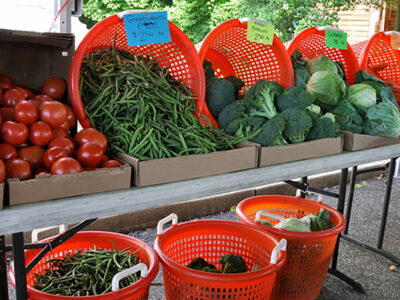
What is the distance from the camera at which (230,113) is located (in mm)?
1949

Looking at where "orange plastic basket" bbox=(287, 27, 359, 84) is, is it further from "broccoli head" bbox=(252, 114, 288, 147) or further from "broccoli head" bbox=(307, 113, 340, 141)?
"broccoli head" bbox=(252, 114, 288, 147)

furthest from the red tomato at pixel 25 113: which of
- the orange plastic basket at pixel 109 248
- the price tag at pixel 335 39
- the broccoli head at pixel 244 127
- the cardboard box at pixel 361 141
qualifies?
the price tag at pixel 335 39

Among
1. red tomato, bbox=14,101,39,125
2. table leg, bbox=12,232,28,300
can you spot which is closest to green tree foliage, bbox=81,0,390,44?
red tomato, bbox=14,101,39,125

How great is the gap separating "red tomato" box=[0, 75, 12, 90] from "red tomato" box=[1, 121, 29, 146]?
10.4 inches

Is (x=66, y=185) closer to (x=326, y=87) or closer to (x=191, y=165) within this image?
(x=191, y=165)

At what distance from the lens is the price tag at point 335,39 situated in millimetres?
2514

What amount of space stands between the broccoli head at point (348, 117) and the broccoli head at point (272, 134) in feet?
1.87

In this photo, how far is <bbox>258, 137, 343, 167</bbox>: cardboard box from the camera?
175cm

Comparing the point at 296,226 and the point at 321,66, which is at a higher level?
the point at 321,66

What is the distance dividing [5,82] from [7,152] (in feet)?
1.42

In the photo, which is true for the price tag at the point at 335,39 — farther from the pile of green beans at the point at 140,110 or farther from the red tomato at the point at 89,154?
the red tomato at the point at 89,154

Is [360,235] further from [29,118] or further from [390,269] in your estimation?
[29,118]

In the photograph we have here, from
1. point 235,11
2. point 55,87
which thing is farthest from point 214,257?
point 235,11

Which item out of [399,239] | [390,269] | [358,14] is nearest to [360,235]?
[399,239]
